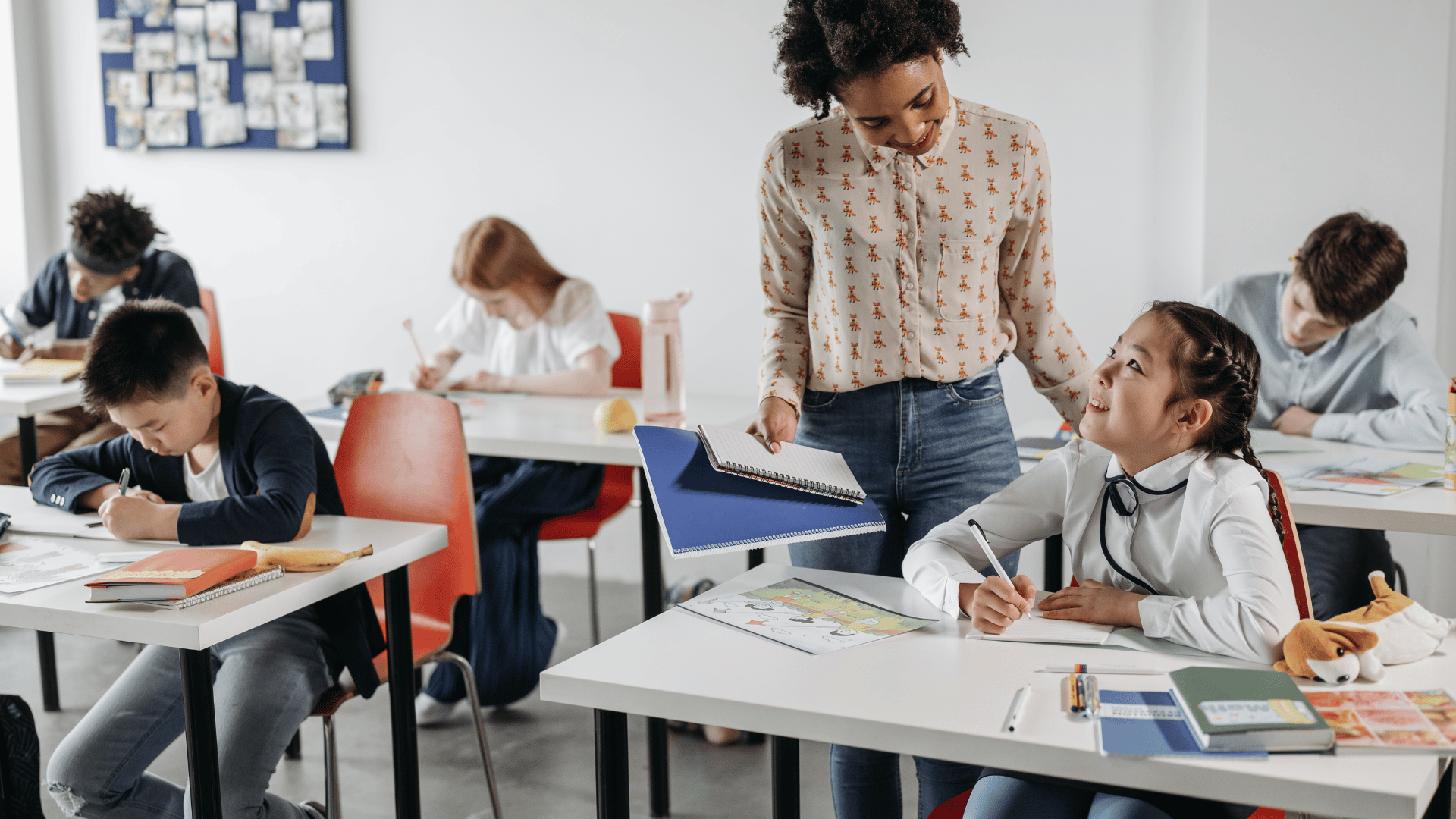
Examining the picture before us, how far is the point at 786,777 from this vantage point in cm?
145

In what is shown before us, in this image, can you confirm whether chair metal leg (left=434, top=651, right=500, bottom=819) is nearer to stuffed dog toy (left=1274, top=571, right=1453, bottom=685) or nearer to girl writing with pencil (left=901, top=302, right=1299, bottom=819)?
girl writing with pencil (left=901, top=302, right=1299, bottom=819)

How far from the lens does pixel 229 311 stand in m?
4.50

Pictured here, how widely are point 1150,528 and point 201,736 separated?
47.7 inches

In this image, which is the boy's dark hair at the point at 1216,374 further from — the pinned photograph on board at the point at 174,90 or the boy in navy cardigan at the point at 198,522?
the pinned photograph on board at the point at 174,90

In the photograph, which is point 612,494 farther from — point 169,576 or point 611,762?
point 611,762

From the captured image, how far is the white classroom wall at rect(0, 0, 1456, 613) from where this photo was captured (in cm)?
286

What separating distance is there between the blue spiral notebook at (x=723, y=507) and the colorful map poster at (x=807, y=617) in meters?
0.07

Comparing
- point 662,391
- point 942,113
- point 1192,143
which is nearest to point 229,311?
point 662,391

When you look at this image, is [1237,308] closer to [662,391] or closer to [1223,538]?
[662,391]

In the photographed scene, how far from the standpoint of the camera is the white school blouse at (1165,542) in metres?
1.28

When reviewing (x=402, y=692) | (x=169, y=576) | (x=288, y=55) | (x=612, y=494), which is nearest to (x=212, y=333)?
(x=288, y=55)

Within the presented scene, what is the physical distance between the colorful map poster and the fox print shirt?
31cm

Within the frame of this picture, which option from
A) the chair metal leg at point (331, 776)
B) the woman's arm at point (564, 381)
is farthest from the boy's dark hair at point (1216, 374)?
the woman's arm at point (564, 381)

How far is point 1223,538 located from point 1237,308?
1.49 m
